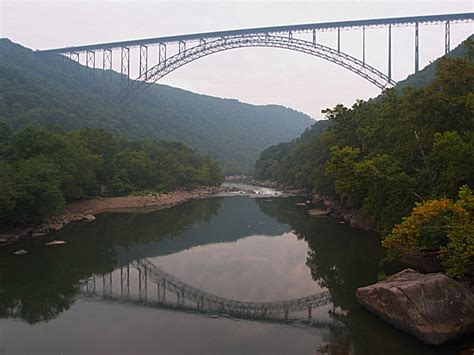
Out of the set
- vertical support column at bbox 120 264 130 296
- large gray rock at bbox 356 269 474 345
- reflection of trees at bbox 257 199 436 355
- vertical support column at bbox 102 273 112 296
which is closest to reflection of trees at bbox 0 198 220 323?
vertical support column at bbox 120 264 130 296

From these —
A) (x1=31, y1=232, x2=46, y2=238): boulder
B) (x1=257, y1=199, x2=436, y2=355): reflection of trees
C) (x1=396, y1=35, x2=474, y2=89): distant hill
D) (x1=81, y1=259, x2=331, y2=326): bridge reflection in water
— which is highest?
(x1=396, y1=35, x2=474, y2=89): distant hill

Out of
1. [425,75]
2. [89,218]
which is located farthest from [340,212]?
[425,75]

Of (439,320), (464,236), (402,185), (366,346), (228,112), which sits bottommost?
(366,346)

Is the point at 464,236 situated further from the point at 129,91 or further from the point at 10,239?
the point at 129,91

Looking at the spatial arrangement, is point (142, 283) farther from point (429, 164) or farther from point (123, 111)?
point (123, 111)

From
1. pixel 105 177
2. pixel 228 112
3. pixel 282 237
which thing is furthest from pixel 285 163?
pixel 228 112

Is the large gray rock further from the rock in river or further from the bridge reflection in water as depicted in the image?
the rock in river
